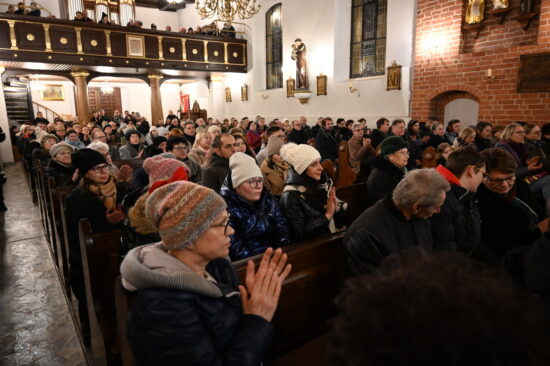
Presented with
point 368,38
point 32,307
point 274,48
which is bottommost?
point 32,307

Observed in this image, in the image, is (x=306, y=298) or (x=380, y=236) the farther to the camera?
(x=306, y=298)

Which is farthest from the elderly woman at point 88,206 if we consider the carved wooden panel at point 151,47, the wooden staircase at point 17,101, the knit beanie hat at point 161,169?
the wooden staircase at point 17,101

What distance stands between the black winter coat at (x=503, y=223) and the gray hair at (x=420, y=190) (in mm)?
938

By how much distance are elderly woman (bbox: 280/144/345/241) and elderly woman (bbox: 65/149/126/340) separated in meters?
1.31

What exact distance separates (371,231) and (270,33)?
15550 mm

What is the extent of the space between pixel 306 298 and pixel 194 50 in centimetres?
1533

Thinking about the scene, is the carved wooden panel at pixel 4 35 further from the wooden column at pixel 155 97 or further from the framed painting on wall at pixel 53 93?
the framed painting on wall at pixel 53 93

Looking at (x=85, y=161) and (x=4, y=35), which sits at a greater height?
(x=4, y=35)

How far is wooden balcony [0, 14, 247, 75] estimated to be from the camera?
11789 mm

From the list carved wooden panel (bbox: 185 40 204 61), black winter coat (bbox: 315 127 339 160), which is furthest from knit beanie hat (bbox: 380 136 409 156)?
carved wooden panel (bbox: 185 40 204 61)

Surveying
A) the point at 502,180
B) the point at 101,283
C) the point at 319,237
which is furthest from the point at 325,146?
the point at 101,283

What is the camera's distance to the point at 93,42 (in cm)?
1318

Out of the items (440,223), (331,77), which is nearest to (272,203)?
(440,223)

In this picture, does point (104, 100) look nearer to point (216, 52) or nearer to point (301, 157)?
point (216, 52)
